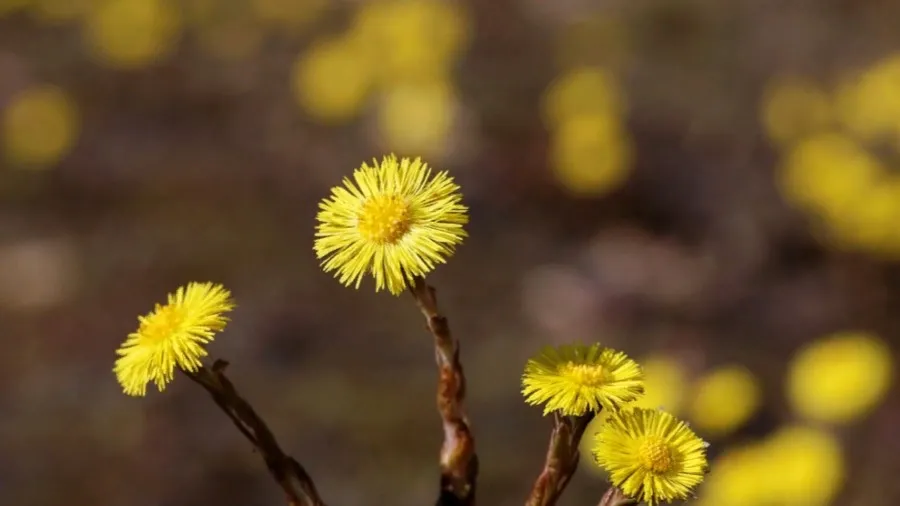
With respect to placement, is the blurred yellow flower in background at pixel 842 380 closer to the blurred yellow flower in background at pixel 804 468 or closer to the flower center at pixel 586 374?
the blurred yellow flower in background at pixel 804 468

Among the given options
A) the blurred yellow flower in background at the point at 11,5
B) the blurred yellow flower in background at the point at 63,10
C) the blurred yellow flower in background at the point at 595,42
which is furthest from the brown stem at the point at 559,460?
the blurred yellow flower in background at the point at 11,5

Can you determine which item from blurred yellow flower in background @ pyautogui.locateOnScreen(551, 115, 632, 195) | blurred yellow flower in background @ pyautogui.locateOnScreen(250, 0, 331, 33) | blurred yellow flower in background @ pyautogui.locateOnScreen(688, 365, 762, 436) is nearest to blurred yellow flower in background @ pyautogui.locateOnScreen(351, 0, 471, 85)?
blurred yellow flower in background @ pyautogui.locateOnScreen(250, 0, 331, 33)

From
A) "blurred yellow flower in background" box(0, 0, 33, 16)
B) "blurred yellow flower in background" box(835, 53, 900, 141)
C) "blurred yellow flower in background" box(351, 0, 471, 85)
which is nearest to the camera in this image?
"blurred yellow flower in background" box(835, 53, 900, 141)

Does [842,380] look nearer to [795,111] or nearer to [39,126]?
[795,111]

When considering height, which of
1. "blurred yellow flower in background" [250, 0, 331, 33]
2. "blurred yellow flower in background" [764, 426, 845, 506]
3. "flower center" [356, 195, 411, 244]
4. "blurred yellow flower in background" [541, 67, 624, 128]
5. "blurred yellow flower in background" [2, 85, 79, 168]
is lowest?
"flower center" [356, 195, 411, 244]

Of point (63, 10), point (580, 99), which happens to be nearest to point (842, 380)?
point (580, 99)

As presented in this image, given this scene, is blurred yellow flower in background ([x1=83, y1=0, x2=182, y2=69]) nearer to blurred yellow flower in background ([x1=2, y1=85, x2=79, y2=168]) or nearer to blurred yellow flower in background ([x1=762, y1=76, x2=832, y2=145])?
blurred yellow flower in background ([x1=2, y1=85, x2=79, y2=168])

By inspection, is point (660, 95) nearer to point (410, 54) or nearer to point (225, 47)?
point (410, 54)

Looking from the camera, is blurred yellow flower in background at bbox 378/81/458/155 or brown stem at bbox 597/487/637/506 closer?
brown stem at bbox 597/487/637/506

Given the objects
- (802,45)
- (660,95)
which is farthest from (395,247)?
(802,45)
